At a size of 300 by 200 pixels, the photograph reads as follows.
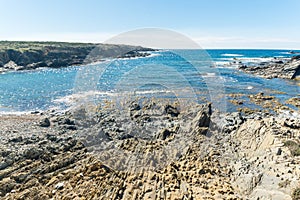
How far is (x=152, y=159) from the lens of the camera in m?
12.0

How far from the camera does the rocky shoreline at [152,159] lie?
9.45m

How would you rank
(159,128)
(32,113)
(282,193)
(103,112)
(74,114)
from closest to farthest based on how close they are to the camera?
1. (282,193)
2. (159,128)
3. (74,114)
4. (103,112)
5. (32,113)

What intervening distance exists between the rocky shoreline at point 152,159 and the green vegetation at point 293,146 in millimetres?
44

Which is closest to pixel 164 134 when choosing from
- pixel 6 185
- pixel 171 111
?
pixel 171 111

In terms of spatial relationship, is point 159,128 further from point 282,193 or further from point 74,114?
point 282,193

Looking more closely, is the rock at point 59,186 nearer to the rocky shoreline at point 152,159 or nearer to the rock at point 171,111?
the rocky shoreline at point 152,159

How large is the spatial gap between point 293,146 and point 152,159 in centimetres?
675

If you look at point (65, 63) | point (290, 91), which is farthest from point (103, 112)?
point (65, 63)

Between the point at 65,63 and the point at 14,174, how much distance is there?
74917mm

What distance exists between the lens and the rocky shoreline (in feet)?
31.0

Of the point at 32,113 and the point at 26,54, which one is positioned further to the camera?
the point at 26,54

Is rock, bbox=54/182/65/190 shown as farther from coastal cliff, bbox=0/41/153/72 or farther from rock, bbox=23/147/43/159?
coastal cliff, bbox=0/41/153/72

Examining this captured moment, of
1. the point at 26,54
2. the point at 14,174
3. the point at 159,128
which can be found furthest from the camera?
the point at 26,54

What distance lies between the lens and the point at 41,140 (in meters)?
15.2
